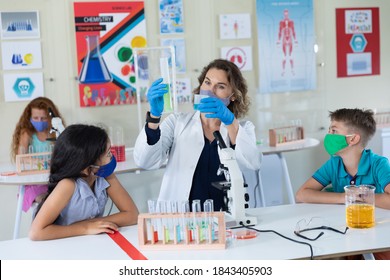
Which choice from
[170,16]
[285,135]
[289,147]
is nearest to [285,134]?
[285,135]

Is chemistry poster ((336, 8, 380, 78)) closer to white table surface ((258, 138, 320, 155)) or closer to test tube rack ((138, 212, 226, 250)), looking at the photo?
white table surface ((258, 138, 320, 155))

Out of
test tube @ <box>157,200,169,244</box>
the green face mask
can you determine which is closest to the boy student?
the green face mask

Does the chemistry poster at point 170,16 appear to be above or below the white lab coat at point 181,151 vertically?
above

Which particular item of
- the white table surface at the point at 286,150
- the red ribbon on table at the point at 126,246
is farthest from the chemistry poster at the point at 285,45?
the red ribbon on table at the point at 126,246

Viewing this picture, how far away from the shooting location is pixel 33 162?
3.58 m

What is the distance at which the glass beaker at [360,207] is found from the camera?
2080mm

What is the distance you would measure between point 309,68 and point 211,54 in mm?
885

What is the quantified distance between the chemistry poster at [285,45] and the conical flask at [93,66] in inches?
51.3

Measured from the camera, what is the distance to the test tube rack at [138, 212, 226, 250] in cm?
191

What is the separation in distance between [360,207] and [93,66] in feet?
8.83

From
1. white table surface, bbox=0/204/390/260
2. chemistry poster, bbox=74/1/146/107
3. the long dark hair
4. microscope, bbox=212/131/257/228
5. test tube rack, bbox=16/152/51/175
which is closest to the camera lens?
white table surface, bbox=0/204/390/260

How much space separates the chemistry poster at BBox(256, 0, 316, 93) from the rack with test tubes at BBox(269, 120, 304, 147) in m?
0.51

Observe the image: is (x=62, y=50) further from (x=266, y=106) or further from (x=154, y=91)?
(x=154, y=91)

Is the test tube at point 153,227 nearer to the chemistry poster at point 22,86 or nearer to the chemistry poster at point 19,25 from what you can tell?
the chemistry poster at point 22,86
